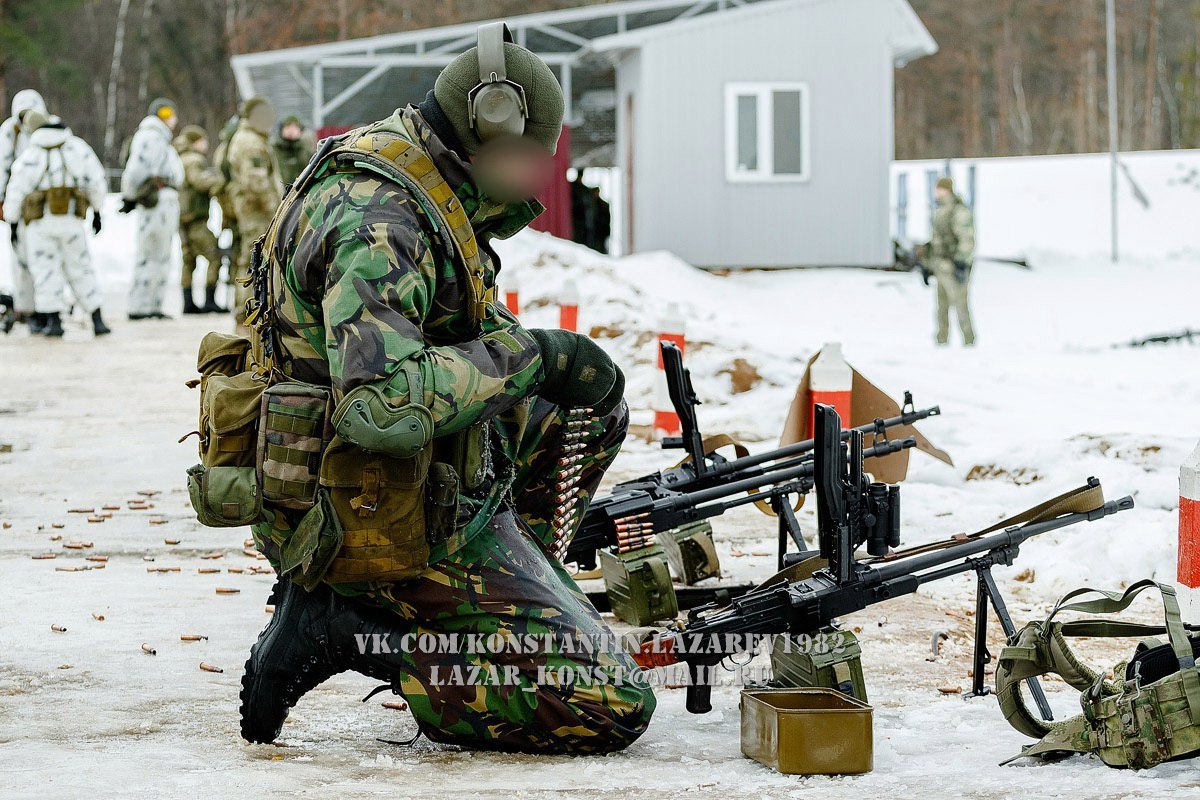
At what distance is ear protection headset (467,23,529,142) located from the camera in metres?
3.39

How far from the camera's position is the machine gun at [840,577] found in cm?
362

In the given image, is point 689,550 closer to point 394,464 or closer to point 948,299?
point 394,464

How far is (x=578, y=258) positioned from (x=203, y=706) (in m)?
12.0

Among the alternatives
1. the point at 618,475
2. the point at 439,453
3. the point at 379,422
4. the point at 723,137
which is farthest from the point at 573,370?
the point at 723,137

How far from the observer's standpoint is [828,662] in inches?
141

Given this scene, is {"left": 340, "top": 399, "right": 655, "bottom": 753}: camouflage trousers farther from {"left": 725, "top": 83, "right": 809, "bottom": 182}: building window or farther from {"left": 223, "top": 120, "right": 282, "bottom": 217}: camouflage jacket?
{"left": 725, "top": 83, "right": 809, "bottom": 182}: building window

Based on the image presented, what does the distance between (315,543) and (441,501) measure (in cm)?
31

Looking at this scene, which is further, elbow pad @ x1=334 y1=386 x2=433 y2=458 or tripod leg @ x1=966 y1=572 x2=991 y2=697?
tripod leg @ x1=966 y1=572 x2=991 y2=697

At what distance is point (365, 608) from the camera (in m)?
3.57

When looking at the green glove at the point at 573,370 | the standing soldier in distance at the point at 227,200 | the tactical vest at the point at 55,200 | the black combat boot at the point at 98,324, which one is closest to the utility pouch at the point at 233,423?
the green glove at the point at 573,370

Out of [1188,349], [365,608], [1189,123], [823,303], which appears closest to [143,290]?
[823,303]

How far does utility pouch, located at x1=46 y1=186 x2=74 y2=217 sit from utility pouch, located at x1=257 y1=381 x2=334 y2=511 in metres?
12.0

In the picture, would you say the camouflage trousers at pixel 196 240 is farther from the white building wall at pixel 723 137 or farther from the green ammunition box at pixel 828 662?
the green ammunition box at pixel 828 662

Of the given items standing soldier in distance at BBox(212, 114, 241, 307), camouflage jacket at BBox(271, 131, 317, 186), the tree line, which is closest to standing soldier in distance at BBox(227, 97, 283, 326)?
standing soldier in distance at BBox(212, 114, 241, 307)
